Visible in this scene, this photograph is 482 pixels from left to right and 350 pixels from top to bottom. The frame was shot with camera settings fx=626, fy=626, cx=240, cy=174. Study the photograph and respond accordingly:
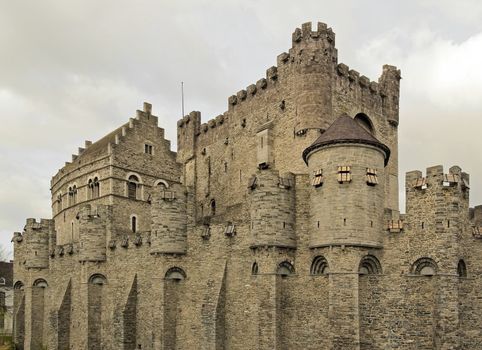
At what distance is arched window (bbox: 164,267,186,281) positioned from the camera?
1379 inches

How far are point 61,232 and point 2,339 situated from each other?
38.0ft

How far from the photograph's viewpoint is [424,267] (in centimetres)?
2758

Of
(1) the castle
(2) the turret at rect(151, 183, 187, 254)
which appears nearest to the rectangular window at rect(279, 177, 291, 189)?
(1) the castle

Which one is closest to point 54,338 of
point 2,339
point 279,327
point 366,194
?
point 2,339

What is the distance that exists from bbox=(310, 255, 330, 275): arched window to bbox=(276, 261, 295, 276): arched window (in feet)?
3.63

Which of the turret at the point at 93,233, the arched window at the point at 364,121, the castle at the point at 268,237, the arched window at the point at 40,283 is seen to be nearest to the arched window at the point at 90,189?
the castle at the point at 268,237

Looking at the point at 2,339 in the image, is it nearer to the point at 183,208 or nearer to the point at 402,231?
the point at 183,208

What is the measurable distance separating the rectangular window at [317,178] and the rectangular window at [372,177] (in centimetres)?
215

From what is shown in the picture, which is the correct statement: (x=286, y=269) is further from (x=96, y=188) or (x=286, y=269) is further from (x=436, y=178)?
(x=96, y=188)

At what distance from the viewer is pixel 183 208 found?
1410 inches

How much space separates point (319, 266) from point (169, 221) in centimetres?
970

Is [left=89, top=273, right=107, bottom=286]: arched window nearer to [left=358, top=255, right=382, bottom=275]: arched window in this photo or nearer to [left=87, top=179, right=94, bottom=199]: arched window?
[left=87, top=179, right=94, bottom=199]: arched window

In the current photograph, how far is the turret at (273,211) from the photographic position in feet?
99.0

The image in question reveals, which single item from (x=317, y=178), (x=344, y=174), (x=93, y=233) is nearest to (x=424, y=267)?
(x=344, y=174)
